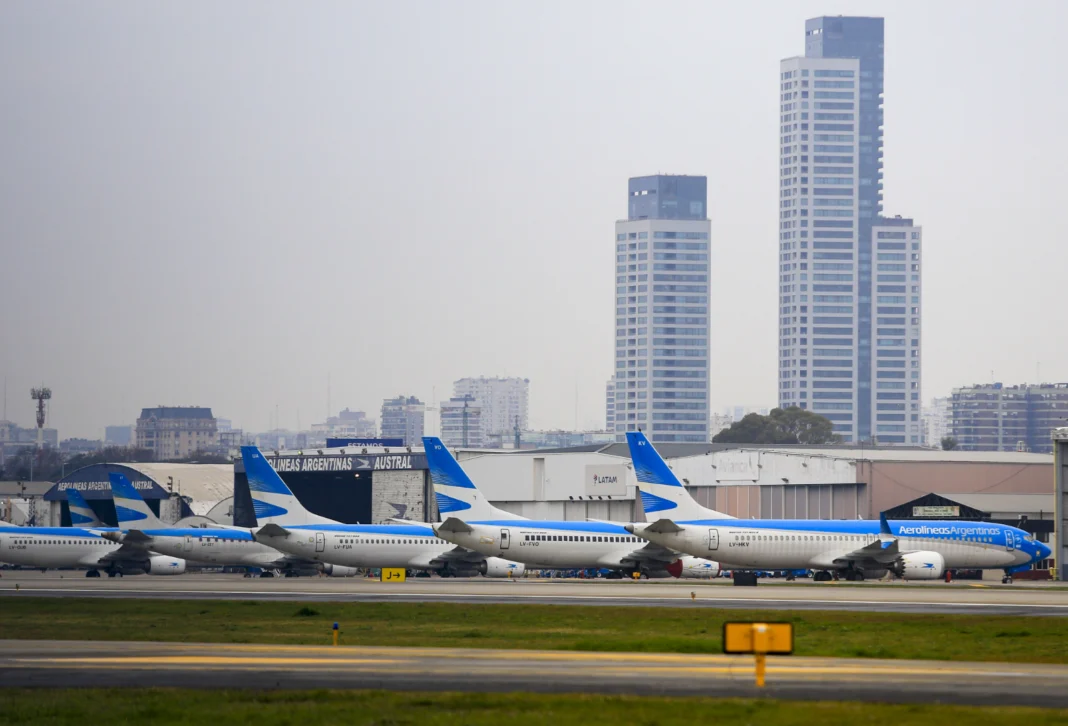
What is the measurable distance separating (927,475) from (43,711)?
86.0 metres

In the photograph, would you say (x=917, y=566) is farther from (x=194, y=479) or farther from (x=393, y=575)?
(x=194, y=479)

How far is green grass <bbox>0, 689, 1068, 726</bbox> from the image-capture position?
24.4 meters

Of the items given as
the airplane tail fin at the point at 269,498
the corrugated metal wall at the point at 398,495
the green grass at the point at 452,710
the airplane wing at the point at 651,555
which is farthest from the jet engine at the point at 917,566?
the green grass at the point at 452,710

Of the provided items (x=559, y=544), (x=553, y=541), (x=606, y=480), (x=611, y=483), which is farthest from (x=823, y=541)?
(x=606, y=480)

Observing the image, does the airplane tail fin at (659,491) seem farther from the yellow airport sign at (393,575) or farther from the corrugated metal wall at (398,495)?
the corrugated metal wall at (398,495)

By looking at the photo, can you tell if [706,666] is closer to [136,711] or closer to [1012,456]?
[136,711]

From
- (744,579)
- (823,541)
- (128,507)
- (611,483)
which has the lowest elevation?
(744,579)

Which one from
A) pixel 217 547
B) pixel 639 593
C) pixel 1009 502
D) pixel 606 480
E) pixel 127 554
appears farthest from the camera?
pixel 606 480

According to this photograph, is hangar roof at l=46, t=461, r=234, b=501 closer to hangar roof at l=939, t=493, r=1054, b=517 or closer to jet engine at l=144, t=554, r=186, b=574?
jet engine at l=144, t=554, r=186, b=574

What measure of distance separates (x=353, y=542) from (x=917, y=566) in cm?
3198

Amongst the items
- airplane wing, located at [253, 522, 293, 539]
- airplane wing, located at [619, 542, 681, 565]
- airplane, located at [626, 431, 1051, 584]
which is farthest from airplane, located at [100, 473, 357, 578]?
airplane, located at [626, 431, 1051, 584]

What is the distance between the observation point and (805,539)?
7769 centimetres

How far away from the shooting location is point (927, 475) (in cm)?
10319

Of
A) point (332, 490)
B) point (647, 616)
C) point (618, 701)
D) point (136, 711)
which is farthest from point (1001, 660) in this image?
point (332, 490)
